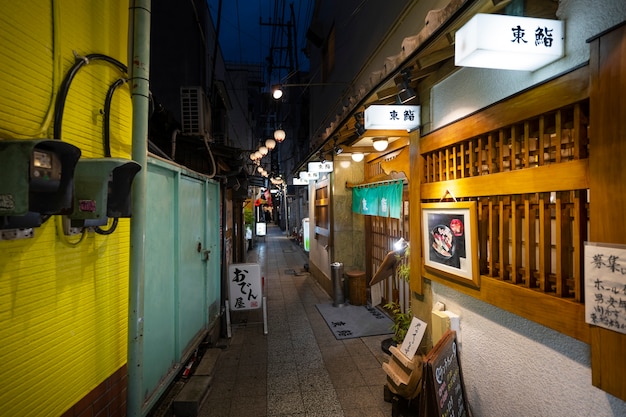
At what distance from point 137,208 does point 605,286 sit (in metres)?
5.49

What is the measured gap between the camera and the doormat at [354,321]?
32.0 ft

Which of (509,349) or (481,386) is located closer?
(509,349)

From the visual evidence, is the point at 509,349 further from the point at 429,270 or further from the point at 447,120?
the point at 447,120

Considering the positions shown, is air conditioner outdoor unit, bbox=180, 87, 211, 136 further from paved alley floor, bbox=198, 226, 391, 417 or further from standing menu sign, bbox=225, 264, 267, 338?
paved alley floor, bbox=198, 226, 391, 417

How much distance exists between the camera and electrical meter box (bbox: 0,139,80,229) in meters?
2.43

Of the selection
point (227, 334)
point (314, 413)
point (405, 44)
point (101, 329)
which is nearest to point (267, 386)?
point (314, 413)

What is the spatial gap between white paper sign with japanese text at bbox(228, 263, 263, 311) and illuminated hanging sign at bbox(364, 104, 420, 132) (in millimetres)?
6088

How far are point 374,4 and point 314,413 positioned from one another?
13.5 metres

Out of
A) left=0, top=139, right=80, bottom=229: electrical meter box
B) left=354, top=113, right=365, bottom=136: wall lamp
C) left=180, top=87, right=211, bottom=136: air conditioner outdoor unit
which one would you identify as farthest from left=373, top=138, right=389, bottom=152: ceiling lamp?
left=0, top=139, right=80, bottom=229: electrical meter box

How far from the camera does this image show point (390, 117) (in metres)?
6.24

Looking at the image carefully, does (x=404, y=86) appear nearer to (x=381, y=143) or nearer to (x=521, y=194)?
(x=521, y=194)

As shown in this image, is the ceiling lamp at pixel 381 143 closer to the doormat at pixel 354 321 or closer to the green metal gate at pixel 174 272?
the green metal gate at pixel 174 272

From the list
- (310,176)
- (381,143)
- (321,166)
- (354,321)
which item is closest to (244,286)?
(354,321)

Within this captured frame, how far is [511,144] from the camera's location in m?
4.32
